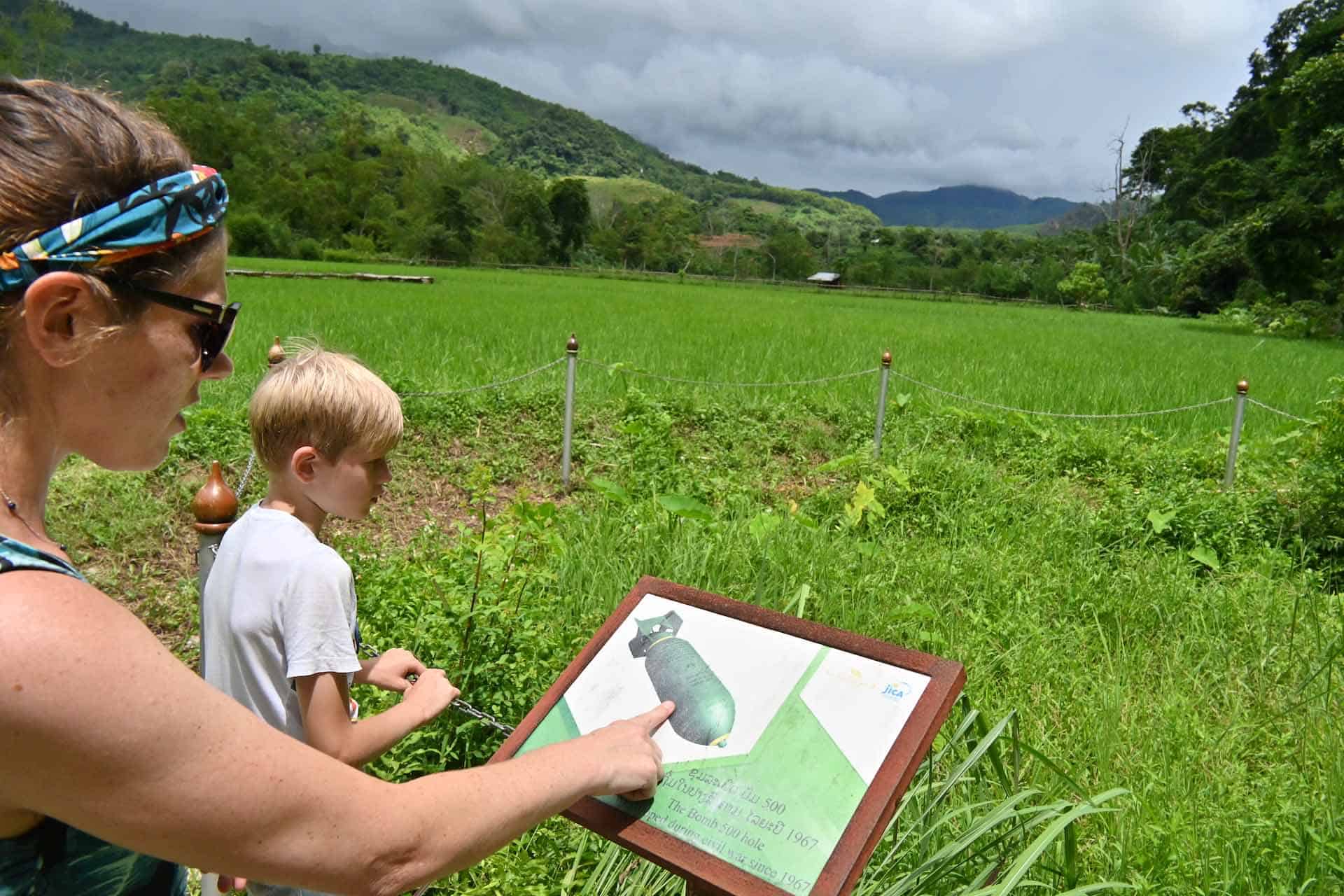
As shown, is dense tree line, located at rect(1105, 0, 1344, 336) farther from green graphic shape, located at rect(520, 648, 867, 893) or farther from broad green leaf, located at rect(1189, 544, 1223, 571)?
green graphic shape, located at rect(520, 648, 867, 893)

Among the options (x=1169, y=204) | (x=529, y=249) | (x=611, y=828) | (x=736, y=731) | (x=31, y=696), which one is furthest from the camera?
(x=529, y=249)

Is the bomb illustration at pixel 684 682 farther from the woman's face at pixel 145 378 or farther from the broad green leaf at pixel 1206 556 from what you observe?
the broad green leaf at pixel 1206 556

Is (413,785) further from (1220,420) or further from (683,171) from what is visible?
(683,171)

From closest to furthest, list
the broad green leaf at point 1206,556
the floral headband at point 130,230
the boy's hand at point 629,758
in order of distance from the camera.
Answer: the floral headband at point 130,230 → the boy's hand at point 629,758 → the broad green leaf at point 1206,556

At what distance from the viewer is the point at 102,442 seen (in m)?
0.96

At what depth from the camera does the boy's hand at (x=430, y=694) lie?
1639 millimetres

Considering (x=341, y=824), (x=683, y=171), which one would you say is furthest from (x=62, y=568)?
(x=683, y=171)

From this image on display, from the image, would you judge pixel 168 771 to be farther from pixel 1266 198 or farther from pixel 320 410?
pixel 1266 198

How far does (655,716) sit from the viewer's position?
1450mm

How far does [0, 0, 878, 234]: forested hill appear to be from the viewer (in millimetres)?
114812

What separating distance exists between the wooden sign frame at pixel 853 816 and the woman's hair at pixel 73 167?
0.94 m

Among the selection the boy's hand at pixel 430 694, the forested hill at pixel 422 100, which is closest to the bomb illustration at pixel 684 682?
the boy's hand at pixel 430 694

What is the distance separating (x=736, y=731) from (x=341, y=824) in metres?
0.75

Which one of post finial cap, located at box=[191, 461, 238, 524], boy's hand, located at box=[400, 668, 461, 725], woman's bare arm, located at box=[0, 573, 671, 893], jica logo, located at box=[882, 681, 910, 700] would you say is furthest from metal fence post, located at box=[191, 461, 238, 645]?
jica logo, located at box=[882, 681, 910, 700]
